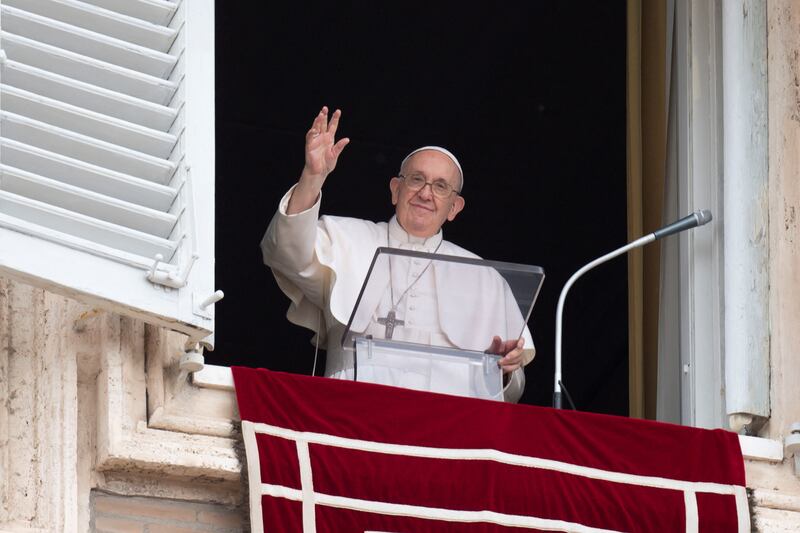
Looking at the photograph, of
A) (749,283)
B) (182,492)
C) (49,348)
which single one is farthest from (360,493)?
(749,283)

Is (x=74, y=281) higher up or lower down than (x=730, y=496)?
higher up

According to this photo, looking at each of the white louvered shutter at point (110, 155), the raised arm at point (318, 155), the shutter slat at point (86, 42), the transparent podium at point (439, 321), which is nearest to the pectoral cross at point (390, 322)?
the transparent podium at point (439, 321)

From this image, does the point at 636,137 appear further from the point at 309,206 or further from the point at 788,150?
the point at 309,206

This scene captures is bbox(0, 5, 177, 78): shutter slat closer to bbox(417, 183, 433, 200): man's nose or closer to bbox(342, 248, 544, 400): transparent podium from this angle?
bbox(342, 248, 544, 400): transparent podium

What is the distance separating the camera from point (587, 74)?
30.3ft

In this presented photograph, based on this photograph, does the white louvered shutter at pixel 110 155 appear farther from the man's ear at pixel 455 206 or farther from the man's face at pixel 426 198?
the man's ear at pixel 455 206

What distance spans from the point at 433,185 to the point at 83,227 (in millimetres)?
1705

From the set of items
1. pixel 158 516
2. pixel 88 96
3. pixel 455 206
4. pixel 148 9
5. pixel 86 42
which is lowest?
pixel 158 516

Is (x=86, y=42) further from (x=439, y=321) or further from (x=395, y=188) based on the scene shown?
(x=395, y=188)

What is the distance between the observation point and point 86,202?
5766 millimetres

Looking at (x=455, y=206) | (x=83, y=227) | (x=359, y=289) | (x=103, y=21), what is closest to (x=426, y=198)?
(x=455, y=206)

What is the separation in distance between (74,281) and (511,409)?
48.5 inches

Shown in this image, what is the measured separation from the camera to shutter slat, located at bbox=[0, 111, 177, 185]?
5750 mm

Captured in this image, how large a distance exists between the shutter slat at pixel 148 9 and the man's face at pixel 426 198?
128cm
